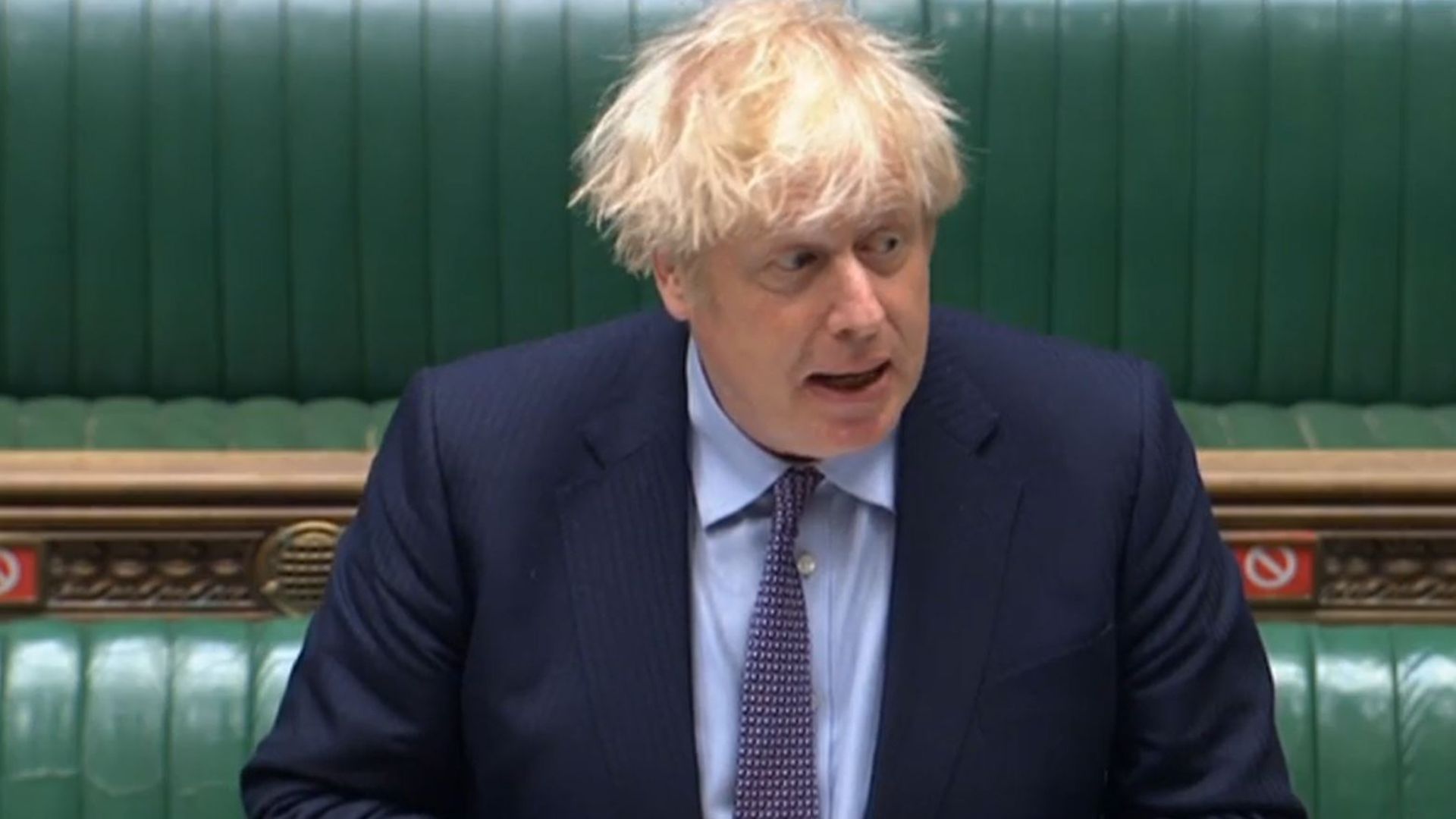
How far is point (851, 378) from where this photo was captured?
1503mm

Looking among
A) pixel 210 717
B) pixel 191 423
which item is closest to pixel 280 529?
pixel 210 717

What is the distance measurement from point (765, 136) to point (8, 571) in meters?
1.36

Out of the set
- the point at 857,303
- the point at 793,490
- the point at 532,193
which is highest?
the point at 532,193

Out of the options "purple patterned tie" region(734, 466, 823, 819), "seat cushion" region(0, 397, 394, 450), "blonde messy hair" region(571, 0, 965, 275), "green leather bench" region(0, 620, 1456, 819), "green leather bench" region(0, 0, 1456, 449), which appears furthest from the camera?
"green leather bench" region(0, 0, 1456, 449)

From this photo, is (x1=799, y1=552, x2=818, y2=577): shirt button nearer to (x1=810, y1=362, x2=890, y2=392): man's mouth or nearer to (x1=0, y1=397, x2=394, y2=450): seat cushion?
(x1=810, y1=362, x2=890, y2=392): man's mouth

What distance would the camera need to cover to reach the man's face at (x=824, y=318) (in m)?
1.47

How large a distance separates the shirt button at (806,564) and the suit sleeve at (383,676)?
184 mm

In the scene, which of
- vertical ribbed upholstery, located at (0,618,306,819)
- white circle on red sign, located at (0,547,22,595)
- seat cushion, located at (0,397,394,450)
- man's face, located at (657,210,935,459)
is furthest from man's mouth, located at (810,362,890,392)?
seat cushion, located at (0,397,394,450)

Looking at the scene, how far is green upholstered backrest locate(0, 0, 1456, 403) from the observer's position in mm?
3174

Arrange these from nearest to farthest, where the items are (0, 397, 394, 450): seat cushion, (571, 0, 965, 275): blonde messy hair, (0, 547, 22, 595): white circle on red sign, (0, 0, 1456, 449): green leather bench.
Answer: (571, 0, 965, 275): blonde messy hair, (0, 547, 22, 595): white circle on red sign, (0, 397, 394, 450): seat cushion, (0, 0, 1456, 449): green leather bench

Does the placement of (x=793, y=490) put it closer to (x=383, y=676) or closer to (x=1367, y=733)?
(x=383, y=676)

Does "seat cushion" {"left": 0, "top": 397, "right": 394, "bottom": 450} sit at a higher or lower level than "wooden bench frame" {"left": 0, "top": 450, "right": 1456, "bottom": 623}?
higher

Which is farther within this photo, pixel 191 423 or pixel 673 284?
pixel 191 423

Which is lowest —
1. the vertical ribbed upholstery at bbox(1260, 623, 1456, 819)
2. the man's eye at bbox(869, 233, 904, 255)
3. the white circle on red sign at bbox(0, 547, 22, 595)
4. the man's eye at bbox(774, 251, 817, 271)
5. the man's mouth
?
the vertical ribbed upholstery at bbox(1260, 623, 1456, 819)
